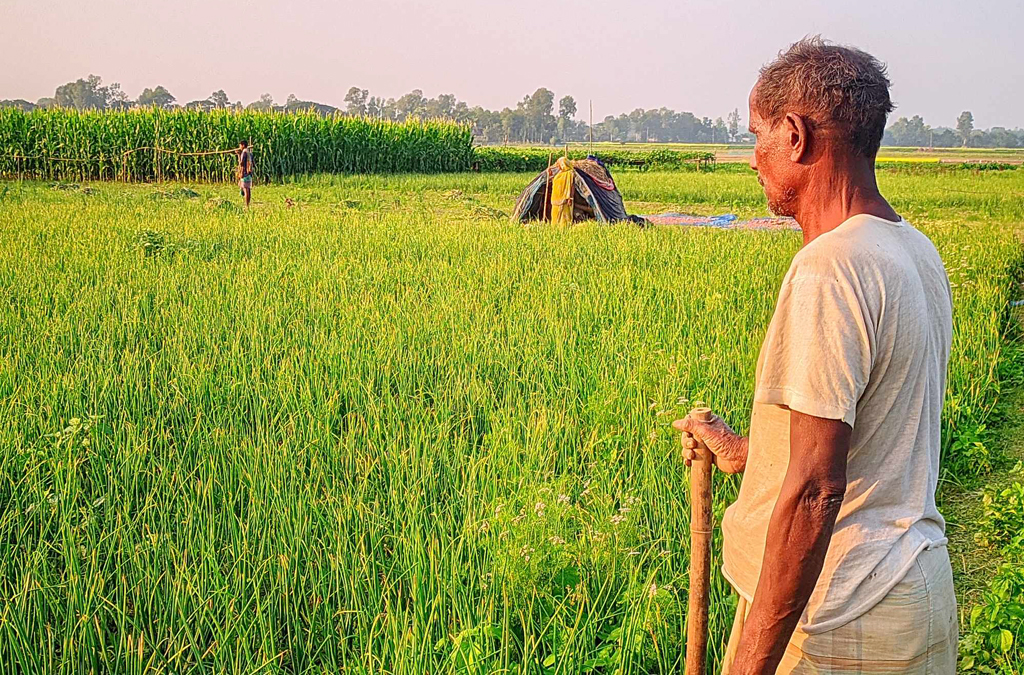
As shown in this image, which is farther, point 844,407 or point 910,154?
point 910,154

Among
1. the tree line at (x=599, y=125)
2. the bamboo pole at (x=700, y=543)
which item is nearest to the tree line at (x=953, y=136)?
the tree line at (x=599, y=125)

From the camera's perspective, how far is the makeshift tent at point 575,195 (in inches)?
434

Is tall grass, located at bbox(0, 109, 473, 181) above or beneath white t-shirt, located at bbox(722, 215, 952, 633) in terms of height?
above

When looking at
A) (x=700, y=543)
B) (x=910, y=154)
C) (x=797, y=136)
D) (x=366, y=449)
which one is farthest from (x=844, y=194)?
(x=910, y=154)

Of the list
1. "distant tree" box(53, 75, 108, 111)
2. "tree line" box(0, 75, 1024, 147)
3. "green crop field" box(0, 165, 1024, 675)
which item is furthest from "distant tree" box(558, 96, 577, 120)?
"green crop field" box(0, 165, 1024, 675)

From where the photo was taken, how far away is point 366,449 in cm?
328

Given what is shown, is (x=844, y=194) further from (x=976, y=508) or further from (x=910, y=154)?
(x=910, y=154)

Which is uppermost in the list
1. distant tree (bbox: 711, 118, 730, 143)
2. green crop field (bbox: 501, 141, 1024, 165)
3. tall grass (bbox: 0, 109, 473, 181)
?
distant tree (bbox: 711, 118, 730, 143)

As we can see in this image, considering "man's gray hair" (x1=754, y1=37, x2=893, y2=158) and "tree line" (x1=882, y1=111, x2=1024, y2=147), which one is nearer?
"man's gray hair" (x1=754, y1=37, x2=893, y2=158)

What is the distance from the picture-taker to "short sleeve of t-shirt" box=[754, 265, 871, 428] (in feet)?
3.85

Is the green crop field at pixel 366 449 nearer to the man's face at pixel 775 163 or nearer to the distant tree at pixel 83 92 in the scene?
the man's face at pixel 775 163

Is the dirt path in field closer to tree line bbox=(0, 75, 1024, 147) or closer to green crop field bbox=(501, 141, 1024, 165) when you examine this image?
green crop field bbox=(501, 141, 1024, 165)

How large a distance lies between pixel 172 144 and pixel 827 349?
2405 cm

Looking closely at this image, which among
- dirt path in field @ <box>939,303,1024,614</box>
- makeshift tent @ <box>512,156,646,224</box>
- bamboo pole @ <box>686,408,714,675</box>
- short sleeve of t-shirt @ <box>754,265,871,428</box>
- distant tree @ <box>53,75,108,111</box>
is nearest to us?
short sleeve of t-shirt @ <box>754,265,871,428</box>
